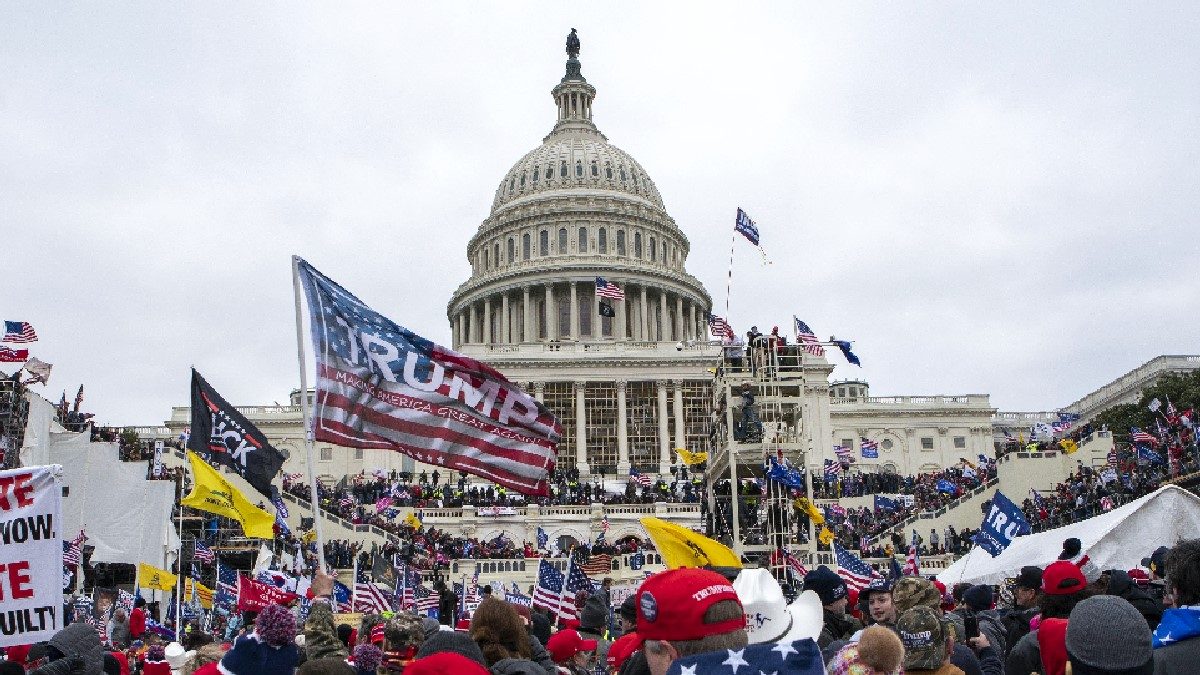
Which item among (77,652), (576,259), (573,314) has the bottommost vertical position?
(77,652)

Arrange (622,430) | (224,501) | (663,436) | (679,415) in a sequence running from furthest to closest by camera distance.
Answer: (679,415) → (663,436) → (622,430) → (224,501)

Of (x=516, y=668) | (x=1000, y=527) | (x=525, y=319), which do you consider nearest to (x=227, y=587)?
(x=1000, y=527)

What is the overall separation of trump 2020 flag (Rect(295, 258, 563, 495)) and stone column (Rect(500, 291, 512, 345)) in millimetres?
87671

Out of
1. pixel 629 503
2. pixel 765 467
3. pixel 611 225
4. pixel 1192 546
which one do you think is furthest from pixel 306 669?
pixel 611 225

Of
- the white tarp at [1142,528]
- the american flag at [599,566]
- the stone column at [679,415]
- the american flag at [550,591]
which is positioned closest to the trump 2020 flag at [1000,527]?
the white tarp at [1142,528]

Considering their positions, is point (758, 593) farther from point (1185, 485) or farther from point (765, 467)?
point (1185, 485)

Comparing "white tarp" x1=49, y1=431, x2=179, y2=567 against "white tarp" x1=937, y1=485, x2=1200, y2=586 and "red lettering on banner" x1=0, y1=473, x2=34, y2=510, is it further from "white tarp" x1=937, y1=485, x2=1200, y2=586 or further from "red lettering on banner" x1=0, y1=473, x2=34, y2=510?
"red lettering on banner" x1=0, y1=473, x2=34, y2=510

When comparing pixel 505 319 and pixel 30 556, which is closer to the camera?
pixel 30 556

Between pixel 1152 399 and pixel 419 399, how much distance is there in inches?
2907

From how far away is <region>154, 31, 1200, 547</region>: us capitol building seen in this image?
3322 inches

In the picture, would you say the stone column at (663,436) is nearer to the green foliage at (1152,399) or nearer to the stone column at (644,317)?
the stone column at (644,317)

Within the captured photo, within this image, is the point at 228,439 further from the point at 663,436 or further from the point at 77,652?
the point at 663,436

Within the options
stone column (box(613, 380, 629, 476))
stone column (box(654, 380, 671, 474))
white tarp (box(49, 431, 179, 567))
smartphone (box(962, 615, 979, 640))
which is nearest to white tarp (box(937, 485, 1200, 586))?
smartphone (box(962, 615, 979, 640))

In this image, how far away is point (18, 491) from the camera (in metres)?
9.43
